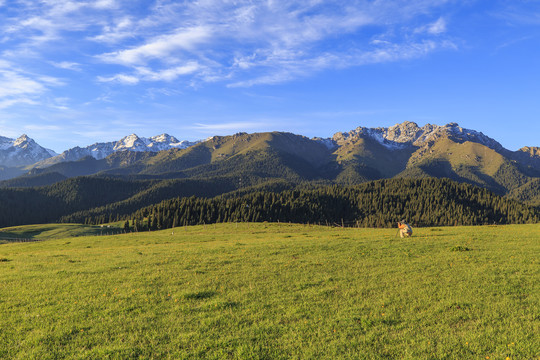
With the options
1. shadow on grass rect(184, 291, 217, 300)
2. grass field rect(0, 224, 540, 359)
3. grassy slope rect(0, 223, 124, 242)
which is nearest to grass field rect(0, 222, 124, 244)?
grassy slope rect(0, 223, 124, 242)

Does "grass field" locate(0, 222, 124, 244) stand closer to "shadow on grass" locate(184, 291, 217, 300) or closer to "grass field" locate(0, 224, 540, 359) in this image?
"grass field" locate(0, 224, 540, 359)

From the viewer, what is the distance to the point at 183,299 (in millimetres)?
18859

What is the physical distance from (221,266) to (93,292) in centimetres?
1071

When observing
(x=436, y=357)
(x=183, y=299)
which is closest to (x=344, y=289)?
(x=436, y=357)

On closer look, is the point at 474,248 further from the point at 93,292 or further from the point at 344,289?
the point at 93,292

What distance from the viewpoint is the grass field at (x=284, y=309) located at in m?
12.5

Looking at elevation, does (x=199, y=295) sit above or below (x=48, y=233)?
above

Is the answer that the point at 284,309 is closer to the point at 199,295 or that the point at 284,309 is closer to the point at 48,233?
the point at 199,295

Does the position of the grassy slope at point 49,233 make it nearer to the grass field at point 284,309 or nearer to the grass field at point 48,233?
the grass field at point 48,233

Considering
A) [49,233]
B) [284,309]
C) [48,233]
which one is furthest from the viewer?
[48,233]

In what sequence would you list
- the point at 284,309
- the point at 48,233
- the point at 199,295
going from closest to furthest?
1. the point at 284,309
2. the point at 199,295
3. the point at 48,233

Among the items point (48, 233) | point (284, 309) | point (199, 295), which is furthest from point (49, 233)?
point (284, 309)

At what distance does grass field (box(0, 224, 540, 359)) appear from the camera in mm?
12516

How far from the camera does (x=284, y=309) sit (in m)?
16.7
